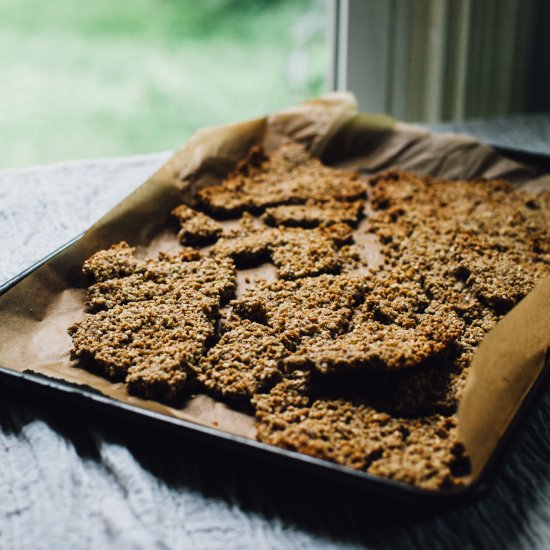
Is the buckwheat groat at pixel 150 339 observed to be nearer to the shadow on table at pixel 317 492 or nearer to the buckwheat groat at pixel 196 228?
the shadow on table at pixel 317 492

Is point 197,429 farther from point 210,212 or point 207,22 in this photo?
point 207,22

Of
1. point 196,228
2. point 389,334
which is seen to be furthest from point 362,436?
point 196,228

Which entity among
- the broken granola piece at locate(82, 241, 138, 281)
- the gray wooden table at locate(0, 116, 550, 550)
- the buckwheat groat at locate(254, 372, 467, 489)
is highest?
the broken granola piece at locate(82, 241, 138, 281)

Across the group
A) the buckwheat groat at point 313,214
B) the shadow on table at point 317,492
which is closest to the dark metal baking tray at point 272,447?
the shadow on table at point 317,492

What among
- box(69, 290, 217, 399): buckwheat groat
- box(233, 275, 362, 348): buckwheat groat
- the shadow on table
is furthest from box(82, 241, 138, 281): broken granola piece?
the shadow on table

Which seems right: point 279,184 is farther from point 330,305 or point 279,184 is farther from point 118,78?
point 118,78

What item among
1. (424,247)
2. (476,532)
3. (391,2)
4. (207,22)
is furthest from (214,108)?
(476,532)

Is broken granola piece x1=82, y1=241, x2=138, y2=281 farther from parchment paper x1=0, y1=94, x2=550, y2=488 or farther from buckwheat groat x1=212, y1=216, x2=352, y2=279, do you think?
buckwheat groat x1=212, y1=216, x2=352, y2=279
